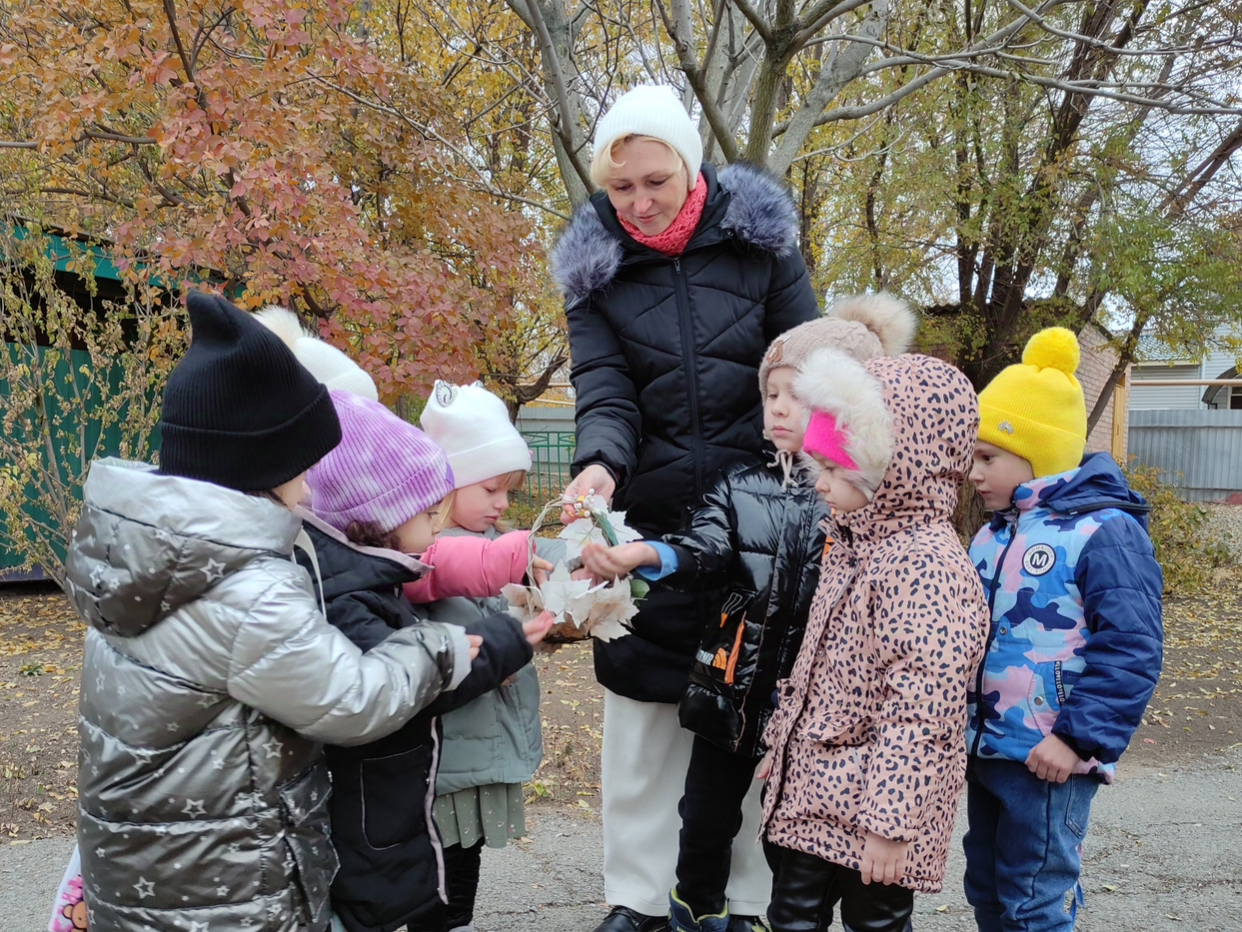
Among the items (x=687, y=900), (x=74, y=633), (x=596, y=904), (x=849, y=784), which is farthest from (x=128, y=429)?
(x=849, y=784)

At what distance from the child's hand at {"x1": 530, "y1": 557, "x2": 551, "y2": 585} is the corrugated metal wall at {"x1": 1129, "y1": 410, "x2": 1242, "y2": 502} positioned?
19.3 m

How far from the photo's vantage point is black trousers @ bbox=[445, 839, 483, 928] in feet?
8.25

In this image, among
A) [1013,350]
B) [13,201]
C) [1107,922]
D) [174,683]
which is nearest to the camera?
[174,683]

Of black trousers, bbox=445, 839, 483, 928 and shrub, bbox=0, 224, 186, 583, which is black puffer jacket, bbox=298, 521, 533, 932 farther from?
shrub, bbox=0, 224, 186, 583

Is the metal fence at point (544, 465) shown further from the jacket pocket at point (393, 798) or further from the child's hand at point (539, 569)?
the jacket pocket at point (393, 798)

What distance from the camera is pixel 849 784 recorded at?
76.1 inches

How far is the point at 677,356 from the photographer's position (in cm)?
256

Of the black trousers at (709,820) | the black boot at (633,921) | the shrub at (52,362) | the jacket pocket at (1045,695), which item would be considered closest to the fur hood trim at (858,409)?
the jacket pocket at (1045,695)

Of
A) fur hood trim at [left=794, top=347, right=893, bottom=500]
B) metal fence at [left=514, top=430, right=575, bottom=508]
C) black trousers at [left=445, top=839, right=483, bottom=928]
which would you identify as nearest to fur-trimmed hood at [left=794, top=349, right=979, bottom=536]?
fur hood trim at [left=794, top=347, right=893, bottom=500]

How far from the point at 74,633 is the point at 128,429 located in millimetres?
1614

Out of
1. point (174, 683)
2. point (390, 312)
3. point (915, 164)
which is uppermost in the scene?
point (915, 164)

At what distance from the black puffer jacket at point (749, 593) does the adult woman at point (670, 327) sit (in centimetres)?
15

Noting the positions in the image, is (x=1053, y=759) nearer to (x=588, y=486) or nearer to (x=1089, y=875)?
(x=588, y=486)

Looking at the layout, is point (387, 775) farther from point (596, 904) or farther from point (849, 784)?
point (596, 904)
